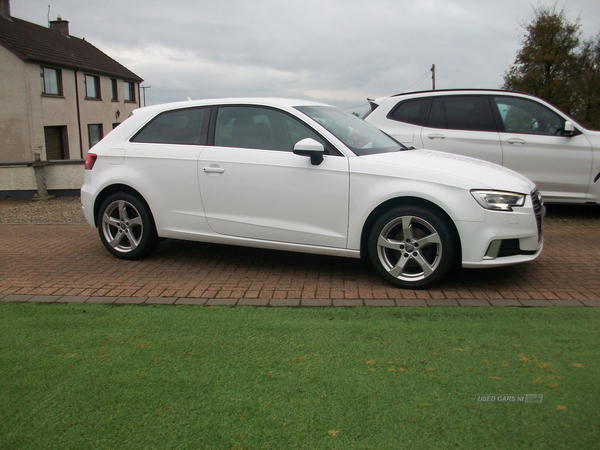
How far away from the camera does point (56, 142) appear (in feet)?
106

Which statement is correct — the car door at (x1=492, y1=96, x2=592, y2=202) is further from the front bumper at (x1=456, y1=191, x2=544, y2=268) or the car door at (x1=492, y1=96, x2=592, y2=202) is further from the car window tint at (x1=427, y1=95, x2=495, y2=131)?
the front bumper at (x1=456, y1=191, x2=544, y2=268)

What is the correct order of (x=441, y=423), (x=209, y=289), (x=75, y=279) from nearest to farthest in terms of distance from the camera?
(x=441, y=423), (x=209, y=289), (x=75, y=279)

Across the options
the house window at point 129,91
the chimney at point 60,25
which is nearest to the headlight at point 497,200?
the house window at point 129,91

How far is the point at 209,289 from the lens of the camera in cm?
538

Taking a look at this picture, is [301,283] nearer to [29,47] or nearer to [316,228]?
[316,228]

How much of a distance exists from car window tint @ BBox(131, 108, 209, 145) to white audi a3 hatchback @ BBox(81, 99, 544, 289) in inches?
0.5

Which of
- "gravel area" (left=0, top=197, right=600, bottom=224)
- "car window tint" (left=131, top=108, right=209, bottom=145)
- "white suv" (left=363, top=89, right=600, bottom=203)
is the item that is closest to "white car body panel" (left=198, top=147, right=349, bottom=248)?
"car window tint" (left=131, top=108, right=209, bottom=145)

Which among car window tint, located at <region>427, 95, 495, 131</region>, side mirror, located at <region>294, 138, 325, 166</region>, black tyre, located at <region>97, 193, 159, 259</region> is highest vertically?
car window tint, located at <region>427, 95, 495, 131</region>

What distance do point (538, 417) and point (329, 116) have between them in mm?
3842

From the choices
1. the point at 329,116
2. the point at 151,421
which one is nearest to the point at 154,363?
the point at 151,421

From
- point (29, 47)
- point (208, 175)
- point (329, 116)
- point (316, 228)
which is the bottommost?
point (316, 228)

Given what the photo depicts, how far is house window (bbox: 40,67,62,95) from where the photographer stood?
31.1 metres

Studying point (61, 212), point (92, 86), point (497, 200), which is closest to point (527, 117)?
point (497, 200)

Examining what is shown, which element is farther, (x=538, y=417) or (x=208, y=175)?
(x=208, y=175)
